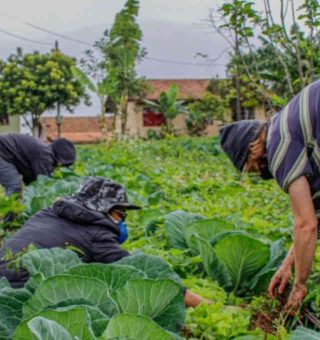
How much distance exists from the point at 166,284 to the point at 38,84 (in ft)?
98.7

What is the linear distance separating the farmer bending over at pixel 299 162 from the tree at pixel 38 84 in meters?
28.5

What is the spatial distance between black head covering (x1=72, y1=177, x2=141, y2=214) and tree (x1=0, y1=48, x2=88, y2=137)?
90.7 feet

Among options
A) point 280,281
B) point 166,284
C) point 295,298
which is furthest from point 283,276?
point 166,284

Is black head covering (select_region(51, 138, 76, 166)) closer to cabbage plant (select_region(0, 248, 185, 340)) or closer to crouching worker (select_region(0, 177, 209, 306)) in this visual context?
crouching worker (select_region(0, 177, 209, 306))

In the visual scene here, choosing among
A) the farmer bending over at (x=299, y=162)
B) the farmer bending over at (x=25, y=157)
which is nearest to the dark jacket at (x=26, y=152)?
the farmer bending over at (x=25, y=157)

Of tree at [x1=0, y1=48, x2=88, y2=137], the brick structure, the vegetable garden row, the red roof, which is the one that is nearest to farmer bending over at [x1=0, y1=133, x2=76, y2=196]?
the vegetable garden row

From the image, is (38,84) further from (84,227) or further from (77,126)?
(84,227)

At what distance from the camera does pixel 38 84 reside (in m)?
31.7

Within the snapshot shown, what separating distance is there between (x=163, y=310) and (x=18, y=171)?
19.8 ft

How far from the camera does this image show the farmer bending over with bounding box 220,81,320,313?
116 inches

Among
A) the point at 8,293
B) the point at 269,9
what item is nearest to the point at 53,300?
the point at 8,293

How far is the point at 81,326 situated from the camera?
6.74ft

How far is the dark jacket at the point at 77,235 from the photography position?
363 cm

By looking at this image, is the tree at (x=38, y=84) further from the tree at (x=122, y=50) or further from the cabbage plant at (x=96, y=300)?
the cabbage plant at (x=96, y=300)
